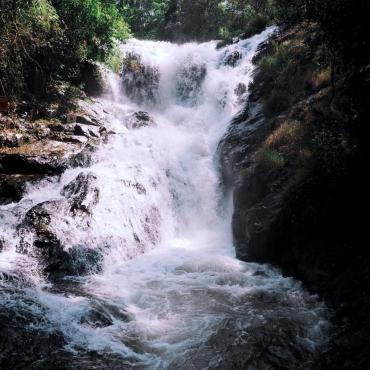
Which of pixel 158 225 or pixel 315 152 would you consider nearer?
pixel 315 152

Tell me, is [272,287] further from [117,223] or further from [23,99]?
[23,99]

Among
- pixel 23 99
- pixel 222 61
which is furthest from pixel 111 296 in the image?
pixel 222 61

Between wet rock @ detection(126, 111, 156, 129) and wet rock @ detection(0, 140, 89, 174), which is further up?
wet rock @ detection(126, 111, 156, 129)

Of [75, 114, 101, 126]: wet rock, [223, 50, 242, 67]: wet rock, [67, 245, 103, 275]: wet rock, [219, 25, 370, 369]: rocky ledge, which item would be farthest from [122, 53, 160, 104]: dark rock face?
[67, 245, 103, 275]: wet rock

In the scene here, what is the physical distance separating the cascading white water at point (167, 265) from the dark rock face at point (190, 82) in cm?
23

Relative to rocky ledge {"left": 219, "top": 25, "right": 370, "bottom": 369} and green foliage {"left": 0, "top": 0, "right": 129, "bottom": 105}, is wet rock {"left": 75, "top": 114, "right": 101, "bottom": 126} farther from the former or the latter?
rocky ledge {"left": 219, "top": 25, "right": 370, "bottom": 369}

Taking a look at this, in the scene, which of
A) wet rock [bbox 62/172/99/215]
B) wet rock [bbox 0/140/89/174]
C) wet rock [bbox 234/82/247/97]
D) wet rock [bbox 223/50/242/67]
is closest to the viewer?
wet rock [bbox 62/172/99/215]

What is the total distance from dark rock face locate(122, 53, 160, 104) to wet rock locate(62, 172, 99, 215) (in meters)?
8.97

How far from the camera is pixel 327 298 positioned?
25.2 ft

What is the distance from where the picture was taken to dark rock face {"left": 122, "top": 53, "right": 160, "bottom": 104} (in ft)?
65.6

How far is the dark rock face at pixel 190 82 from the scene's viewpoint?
64.6 ft

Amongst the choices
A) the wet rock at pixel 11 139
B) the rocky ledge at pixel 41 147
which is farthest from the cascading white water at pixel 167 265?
the wet rock at pixel 11 139

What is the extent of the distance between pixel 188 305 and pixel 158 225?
4.90 metres

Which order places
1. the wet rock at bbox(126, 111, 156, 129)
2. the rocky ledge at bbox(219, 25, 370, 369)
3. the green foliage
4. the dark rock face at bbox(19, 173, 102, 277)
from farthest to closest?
the wet rock at bbox(126, 111, 156, 129) → the green foliage → the dark rock face at bbox(19, 173, 102, 277) → the rocky ledge at bbox(219, 25, 370, 369)
